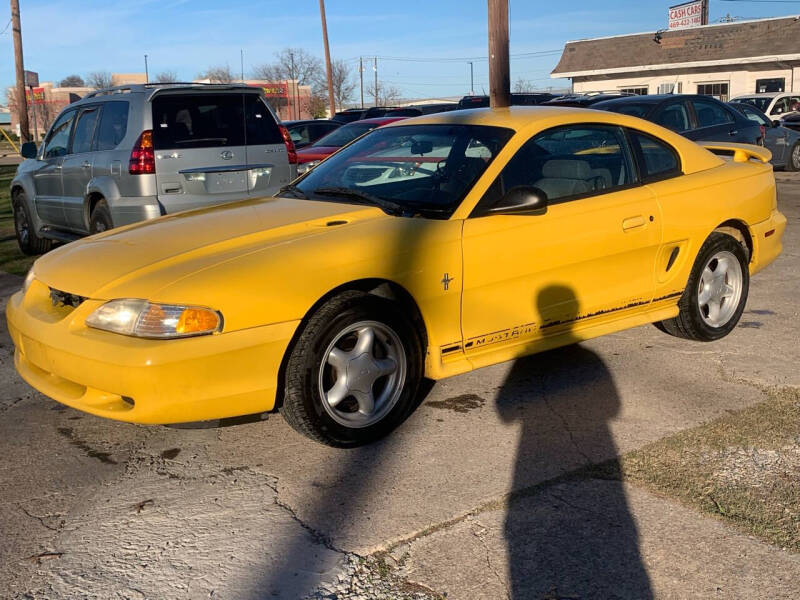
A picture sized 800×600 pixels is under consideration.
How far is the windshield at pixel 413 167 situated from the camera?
14.6 ft

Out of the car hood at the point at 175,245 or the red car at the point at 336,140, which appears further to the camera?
the red car at the point at 336,140

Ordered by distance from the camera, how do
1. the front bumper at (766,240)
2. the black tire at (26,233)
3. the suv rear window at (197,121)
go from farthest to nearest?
1. the black tire at (26,233)
2. the suv rear window at (197,121)
3. the front bumper at (766,240)

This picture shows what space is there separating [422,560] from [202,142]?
5.59 m

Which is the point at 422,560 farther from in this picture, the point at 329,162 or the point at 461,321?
the point at 329,162

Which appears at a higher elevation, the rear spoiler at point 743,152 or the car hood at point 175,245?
the rear spoiler at point 743,152

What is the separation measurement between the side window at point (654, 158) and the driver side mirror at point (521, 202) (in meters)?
1.11

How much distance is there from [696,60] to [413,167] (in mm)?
34760

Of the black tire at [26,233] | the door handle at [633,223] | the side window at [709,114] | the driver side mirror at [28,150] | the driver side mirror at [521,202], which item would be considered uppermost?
the side window at [709,114]

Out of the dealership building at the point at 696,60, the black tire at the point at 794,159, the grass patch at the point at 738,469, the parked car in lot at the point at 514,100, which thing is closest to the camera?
the grass patch at the point at 738,469

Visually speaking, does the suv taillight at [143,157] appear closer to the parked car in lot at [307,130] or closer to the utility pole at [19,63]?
the parked car in lot at [307,130]

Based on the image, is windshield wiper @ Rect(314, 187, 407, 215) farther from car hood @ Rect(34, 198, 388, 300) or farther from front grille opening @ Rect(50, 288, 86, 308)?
front grille opening @ Rect(50, 288, 86, 308)

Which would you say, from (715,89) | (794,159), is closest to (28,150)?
(794,159)

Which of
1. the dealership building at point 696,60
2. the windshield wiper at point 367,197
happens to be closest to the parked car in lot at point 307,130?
the windshield wiper at point 367,197

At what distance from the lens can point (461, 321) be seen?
165 inches
